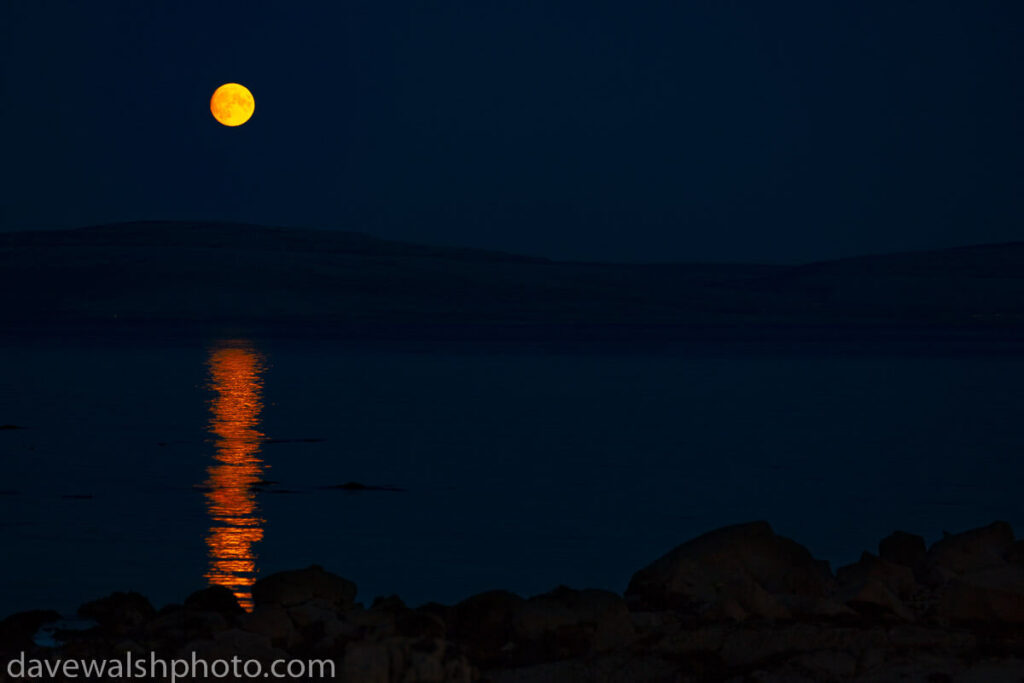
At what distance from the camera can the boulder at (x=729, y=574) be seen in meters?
6.65

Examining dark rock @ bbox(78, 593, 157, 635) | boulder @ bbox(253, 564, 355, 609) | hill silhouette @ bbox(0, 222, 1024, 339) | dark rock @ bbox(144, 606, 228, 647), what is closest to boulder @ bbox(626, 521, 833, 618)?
boulder @ bbox(253, 564, 355, 609)

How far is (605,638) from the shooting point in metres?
6.04

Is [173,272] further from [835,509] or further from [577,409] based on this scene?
[835,509]

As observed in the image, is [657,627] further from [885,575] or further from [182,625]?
[182,625]

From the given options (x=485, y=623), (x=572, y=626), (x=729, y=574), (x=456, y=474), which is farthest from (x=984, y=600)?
(x=456, y=474)

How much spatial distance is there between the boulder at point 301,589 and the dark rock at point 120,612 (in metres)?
0.51

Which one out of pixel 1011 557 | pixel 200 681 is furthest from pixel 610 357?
pixel 200 681

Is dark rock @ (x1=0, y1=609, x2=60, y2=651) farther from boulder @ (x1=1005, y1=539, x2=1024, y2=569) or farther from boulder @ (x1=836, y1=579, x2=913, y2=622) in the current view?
boulder @ (x1=1005, y1=539, x2=1024, y2=569)

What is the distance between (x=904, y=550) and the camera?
8.09m

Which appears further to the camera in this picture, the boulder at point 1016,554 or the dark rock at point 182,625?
the boulder at point 1016,554

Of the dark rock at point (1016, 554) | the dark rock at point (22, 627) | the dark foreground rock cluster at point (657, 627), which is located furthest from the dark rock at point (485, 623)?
the dark rock at point (1016, 554)

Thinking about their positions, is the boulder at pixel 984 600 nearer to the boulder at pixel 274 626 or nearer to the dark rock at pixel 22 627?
the boulder at pixel 274 626

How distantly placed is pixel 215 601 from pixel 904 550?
371 cm

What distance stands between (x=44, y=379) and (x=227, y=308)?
2064 inches
